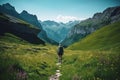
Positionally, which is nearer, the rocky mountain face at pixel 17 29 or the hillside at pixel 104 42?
the hillside at pixel 104 42

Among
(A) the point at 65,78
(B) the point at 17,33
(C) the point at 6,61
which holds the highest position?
(B) the point at 17,33

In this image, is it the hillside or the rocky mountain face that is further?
the rocky mountain face

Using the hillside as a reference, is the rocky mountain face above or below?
above

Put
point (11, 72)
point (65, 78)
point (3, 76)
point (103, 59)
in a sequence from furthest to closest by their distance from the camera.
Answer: point (103, 59) < point (65, 78) < point (11, 72) < point (3, 76)

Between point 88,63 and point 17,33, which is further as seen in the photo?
point 17,33

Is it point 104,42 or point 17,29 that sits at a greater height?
point 17,29

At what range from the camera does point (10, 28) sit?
115 m

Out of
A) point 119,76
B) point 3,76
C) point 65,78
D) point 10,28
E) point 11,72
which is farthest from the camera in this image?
point 10,28

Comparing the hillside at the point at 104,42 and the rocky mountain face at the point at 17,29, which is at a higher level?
the rocky mountain face at the point at 17,29

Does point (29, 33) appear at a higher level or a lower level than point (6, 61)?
higher

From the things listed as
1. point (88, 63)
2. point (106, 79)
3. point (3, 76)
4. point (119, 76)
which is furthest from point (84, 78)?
point (3, 76)

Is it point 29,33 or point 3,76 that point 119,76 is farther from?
point 29,33

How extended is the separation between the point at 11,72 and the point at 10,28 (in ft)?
334

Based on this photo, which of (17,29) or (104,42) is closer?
(104,42)
